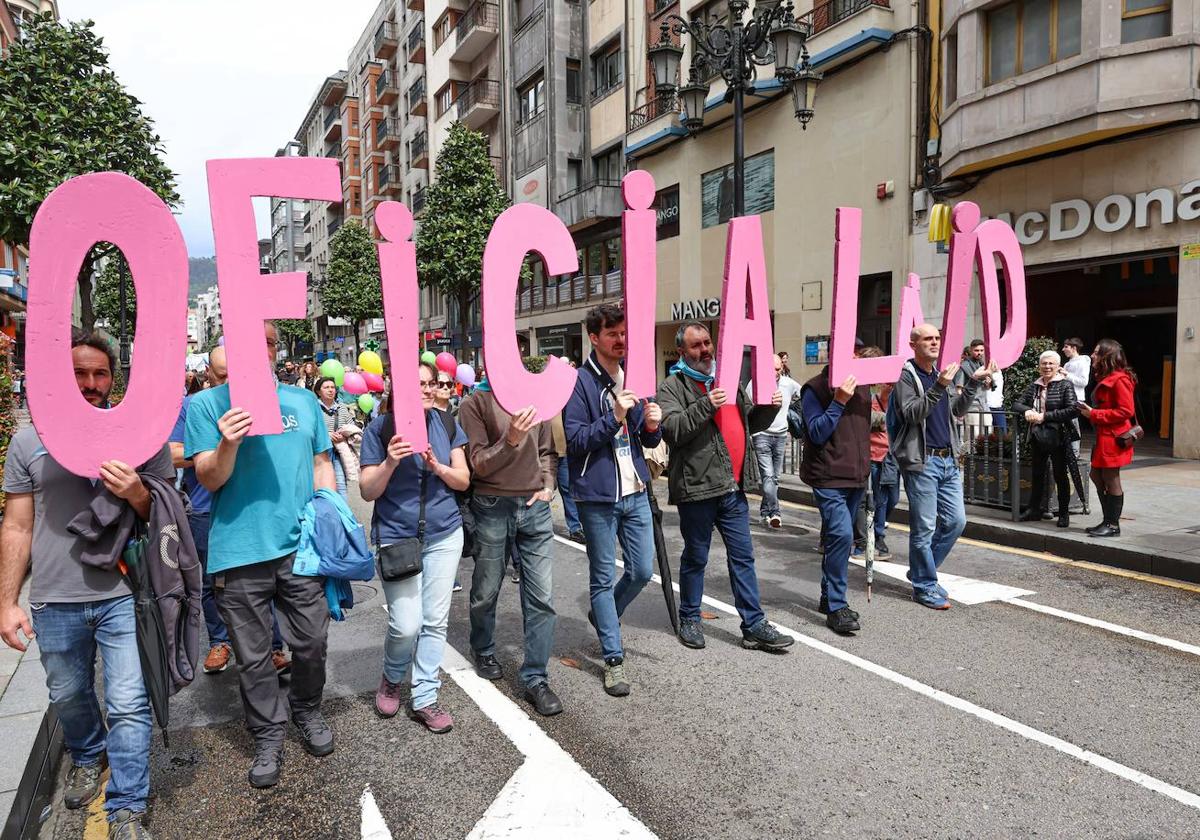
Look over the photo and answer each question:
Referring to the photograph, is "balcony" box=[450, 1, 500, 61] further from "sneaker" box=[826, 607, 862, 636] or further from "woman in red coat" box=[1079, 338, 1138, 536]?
"sneaker" box=[826, 607, 862, 636]

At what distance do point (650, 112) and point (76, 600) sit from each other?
76.9 ft

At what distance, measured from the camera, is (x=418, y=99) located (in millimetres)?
43625

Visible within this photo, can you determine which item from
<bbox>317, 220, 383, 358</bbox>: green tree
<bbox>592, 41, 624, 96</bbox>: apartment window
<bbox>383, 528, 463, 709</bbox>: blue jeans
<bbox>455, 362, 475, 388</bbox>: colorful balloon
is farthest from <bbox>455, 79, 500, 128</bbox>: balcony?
<bbox>383, 528, 463, 709</bbox>: blue jeans

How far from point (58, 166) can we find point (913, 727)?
12.4m

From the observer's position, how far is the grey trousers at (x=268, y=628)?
3.39 meters

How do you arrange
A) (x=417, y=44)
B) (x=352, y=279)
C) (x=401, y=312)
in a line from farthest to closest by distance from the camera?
(x=417, y=44)
(x=352, y=279)
(x=401, y=312)

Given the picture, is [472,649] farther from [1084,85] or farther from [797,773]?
[1084,85]

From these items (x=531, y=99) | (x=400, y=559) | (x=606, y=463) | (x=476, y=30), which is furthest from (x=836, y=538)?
(x=476, y=30)

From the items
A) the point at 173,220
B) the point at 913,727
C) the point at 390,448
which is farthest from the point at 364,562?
the point at 913,727

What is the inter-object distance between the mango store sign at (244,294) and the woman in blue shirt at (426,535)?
0.84ft

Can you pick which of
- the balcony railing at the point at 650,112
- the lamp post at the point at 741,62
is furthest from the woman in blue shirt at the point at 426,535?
the balcony railing at the point at 650,112

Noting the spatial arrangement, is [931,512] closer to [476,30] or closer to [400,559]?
[400,559]

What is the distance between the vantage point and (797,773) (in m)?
3.41

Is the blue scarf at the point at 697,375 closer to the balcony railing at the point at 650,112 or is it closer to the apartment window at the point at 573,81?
the balcony railing at the point at 650,112
